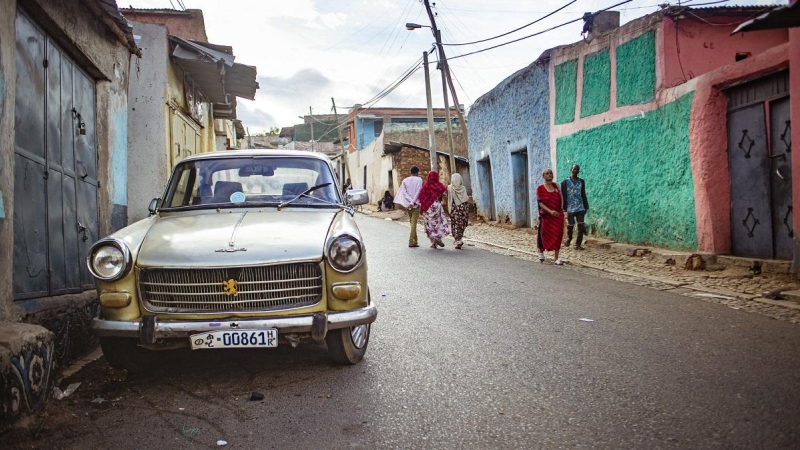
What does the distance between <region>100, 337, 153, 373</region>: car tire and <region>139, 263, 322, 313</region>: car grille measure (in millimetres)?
364

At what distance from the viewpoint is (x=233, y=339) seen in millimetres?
3480

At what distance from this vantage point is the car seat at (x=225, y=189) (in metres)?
4.77

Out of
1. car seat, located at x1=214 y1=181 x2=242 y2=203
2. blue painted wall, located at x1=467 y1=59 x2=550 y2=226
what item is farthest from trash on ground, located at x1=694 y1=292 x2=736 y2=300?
blue painted wall, located at x1=467 y1=59 x2=550 y2=226

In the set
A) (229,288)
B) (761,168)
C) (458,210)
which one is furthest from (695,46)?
(229,288)

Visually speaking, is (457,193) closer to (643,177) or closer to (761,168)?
(643,177)

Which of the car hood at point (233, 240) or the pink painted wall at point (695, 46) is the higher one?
the pink painted wall at point (695, 46)

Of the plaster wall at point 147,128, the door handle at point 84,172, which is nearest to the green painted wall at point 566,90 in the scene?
the plaster wall at point 147,128

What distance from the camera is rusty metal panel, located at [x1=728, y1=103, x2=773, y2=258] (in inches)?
320

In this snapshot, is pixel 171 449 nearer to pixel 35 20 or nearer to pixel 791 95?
pixel 35 20

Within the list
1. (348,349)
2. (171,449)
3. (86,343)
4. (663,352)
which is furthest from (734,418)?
(86,343)

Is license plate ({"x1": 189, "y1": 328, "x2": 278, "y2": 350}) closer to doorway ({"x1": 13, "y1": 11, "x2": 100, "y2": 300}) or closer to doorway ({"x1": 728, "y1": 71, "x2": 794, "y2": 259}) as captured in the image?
doorway ({"x1": 13, "y1": 11, "x2": 100, "y2": 300})

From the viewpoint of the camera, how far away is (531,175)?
16.3m

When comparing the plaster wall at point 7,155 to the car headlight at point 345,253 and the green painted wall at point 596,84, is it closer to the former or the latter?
the car headlight at point 345,253

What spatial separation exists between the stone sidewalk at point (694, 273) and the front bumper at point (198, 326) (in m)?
4.18
